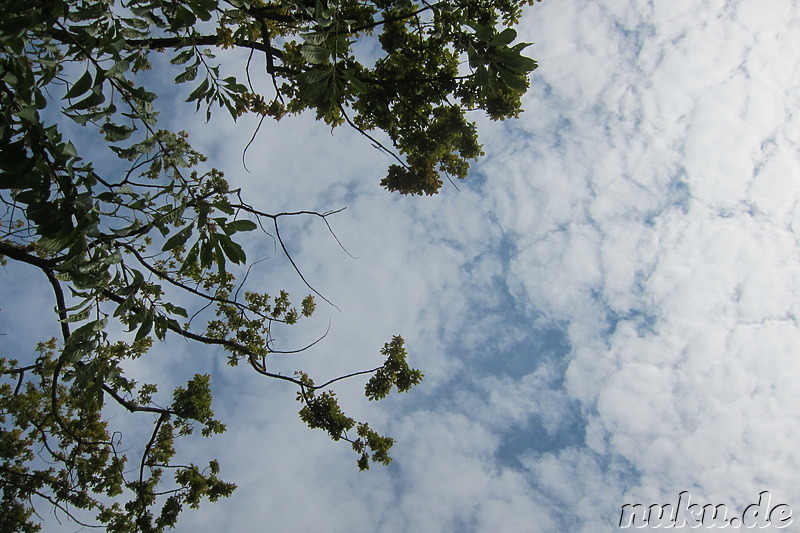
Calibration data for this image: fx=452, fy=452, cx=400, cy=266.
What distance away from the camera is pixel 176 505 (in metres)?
6.79

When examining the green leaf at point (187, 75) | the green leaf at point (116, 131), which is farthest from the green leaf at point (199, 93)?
the green leaf at point (116, 131)

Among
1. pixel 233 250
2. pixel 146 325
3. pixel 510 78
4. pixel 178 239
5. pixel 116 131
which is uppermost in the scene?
pixel 510 78

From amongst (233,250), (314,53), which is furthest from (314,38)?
(233,250)

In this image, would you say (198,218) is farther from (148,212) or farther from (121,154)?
(121,154)

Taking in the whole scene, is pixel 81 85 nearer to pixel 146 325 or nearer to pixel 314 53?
pixel 314 53

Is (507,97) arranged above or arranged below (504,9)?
below

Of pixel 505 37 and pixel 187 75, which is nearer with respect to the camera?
pixel 505 37

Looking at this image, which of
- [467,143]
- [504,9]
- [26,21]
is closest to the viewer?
[26,21]

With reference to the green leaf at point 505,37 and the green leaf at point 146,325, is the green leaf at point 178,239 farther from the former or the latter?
the green leaf at point 505,37

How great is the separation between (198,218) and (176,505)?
6039mm

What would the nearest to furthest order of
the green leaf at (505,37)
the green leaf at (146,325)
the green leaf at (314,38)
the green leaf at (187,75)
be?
the green leaf at (505,37) < the green leaf at (314,38) < the green leaf at (146,325) < the green leaf at (187,75)

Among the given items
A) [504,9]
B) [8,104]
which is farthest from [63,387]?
[504,9]

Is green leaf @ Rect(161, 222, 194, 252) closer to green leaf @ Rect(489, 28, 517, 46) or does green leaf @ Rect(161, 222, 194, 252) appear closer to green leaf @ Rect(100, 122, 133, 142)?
green leaf @ Rect(100, 122, 133, 142)

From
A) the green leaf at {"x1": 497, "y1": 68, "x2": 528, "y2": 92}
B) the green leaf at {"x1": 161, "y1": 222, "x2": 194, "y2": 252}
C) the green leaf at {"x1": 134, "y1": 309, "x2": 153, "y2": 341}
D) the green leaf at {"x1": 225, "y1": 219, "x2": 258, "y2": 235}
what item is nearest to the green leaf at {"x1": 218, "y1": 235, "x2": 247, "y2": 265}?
the green leaf at {"x1": 225, "y1": 219, "x2": 258, "y2": 235}
